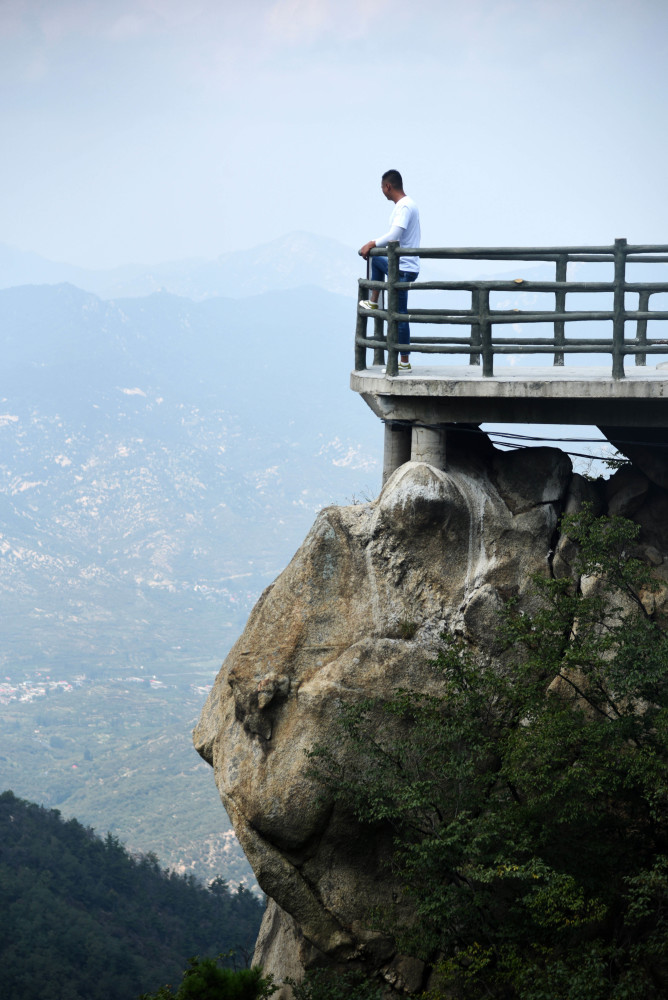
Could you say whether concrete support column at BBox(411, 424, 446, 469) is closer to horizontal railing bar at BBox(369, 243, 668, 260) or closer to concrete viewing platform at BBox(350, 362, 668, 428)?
concrete viewing platform at BBox(350, 362, 668, 428)

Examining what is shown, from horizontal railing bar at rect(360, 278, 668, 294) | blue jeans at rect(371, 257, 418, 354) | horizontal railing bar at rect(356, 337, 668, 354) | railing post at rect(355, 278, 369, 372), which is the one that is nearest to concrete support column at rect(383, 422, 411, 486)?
railing post at rect(355, 278, 369, 372)

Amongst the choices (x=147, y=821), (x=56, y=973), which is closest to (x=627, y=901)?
(x=56, y=973)

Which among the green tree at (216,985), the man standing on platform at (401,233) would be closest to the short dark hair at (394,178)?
the man standing on platform at (401,233)

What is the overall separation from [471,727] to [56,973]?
65.4 metres

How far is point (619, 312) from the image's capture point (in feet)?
42.3

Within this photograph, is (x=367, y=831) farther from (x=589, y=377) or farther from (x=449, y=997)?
(x=589, y=377)

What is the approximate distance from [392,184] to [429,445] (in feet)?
11.5

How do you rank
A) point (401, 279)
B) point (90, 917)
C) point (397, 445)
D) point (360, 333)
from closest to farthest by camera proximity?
1. point (401, 279)
2. point (360, 333)
3. point (397, 445)
4. point (90, 917)

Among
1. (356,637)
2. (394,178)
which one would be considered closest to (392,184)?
(394,178)

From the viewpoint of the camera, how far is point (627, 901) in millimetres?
12109

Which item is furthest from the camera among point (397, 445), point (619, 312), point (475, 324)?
point (397, 445)

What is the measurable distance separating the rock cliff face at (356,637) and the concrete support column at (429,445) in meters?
0.30

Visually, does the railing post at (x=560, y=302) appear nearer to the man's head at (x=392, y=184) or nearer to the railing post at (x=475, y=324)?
the railing post at (x=475, y=324)

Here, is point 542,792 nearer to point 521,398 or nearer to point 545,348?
point 521,398
